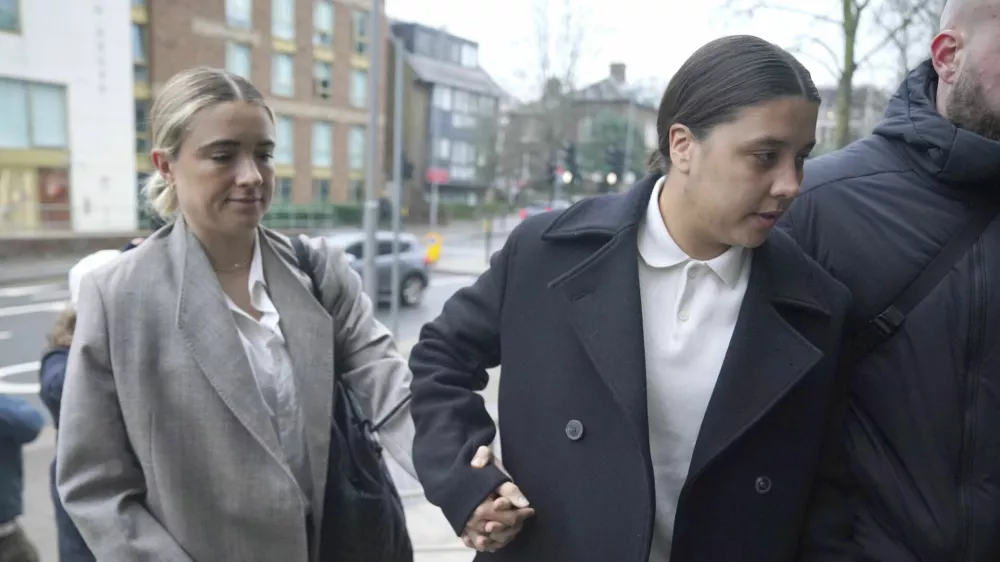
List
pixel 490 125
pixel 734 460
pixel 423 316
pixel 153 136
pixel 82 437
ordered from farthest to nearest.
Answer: pixel 490 125
pixel 423 316
pixel 153 136
pixel 82 437
pixel 734 460

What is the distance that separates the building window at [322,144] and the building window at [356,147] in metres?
1.07

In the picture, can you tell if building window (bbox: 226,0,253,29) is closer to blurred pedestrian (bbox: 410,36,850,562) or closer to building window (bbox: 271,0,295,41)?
building window (bbox: 271,0,295,41)

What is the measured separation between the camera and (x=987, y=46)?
147 centimetres

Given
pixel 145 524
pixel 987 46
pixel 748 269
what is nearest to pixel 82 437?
pixel 145 524

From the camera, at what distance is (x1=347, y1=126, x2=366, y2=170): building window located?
34.2 m

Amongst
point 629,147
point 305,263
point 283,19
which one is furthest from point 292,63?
point 305,263

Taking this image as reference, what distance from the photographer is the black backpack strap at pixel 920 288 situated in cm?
150

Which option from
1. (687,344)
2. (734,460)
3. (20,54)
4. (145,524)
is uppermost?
(20,54)

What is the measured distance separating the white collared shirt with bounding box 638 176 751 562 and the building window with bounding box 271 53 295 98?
100 ft

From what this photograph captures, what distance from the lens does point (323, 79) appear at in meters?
32.6

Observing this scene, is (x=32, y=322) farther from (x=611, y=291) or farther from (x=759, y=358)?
(x=759, y=358)

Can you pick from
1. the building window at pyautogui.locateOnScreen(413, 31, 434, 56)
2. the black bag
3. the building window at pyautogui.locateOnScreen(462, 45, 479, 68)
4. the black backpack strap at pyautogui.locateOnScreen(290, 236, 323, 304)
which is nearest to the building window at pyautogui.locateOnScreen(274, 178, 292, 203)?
the building window at pyautogui.locateOnScreen(413, 31, 434, 56)

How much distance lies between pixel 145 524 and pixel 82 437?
22 centimetres

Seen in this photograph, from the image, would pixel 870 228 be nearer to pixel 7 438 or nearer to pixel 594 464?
pixel 594 464
